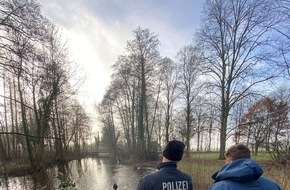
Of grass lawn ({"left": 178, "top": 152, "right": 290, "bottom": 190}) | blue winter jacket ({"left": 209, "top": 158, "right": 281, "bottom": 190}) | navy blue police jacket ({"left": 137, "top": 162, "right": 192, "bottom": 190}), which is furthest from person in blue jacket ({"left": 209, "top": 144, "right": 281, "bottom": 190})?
grass lawn ({"left": 178, "top": 152, "right": 290, "bottom": 190})

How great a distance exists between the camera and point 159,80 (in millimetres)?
31938

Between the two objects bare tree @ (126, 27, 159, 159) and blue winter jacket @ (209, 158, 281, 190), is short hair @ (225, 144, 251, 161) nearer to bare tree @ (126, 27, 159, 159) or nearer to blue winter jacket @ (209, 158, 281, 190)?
blue winter jacket @ (209, 158, 281, 190)

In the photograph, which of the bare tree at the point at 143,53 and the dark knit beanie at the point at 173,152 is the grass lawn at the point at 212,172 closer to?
the dark knit beanie at the point at 173,152

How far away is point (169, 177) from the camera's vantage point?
296 centimetres

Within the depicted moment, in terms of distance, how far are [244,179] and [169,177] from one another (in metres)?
0.91

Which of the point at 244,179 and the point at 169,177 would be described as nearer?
the point at 244,179

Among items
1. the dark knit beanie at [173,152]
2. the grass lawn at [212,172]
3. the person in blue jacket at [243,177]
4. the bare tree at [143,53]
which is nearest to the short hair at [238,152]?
the person in blue jacket at [243,177]

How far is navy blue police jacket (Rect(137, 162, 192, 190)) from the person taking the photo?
288 centimetres

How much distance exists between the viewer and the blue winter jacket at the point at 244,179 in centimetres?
229

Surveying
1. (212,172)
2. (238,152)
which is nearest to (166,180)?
(238,152)

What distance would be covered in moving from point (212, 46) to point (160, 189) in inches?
819

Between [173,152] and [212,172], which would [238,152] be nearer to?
[173,152]

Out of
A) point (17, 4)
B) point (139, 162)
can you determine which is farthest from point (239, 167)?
point (139, 162)

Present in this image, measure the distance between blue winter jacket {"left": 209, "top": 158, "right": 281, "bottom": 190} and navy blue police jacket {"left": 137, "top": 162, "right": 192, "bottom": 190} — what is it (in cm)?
65
